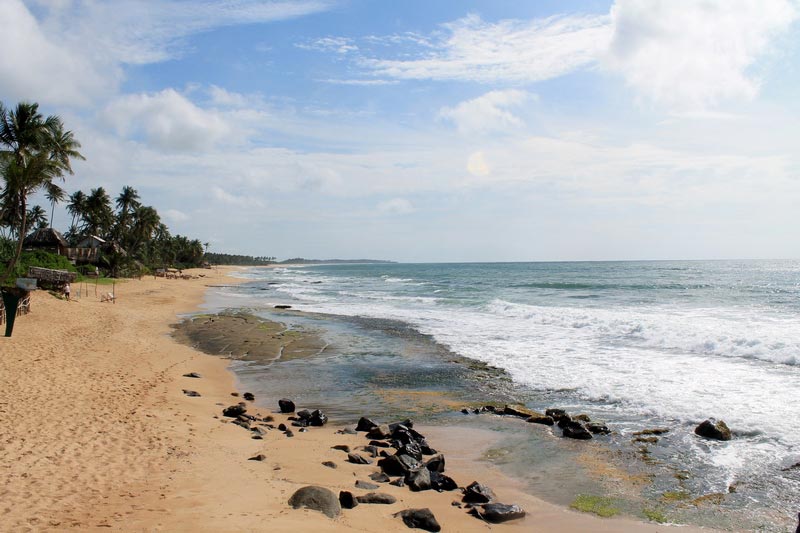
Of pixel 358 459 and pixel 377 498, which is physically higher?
pixel 377 498

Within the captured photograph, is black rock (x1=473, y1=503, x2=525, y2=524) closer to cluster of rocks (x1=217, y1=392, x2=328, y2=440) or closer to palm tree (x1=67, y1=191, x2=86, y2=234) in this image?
cluster of rocks (x1=217, y1=392, x2=328, y2=440)

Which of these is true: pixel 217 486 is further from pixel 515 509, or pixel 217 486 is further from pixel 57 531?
pixel 515 509

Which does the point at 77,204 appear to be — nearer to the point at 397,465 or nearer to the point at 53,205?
the point at 53,205

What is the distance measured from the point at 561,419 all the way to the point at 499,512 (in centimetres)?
461

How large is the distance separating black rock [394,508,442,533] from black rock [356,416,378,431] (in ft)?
13.8

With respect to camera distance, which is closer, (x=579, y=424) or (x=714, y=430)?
(x=714, y=430)

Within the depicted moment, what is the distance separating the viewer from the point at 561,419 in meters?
10.9

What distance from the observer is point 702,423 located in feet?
32.8

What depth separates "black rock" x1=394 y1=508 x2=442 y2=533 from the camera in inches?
249

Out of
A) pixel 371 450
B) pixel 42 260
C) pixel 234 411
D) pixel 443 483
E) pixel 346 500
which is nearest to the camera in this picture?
pixel 346 500

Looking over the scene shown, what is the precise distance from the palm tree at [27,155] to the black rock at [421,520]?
912 inches

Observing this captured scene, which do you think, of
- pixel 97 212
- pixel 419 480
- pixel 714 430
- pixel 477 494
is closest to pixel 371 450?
pixel 419 480

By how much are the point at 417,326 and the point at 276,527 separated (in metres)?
21.5

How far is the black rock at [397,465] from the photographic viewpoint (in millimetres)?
8227
